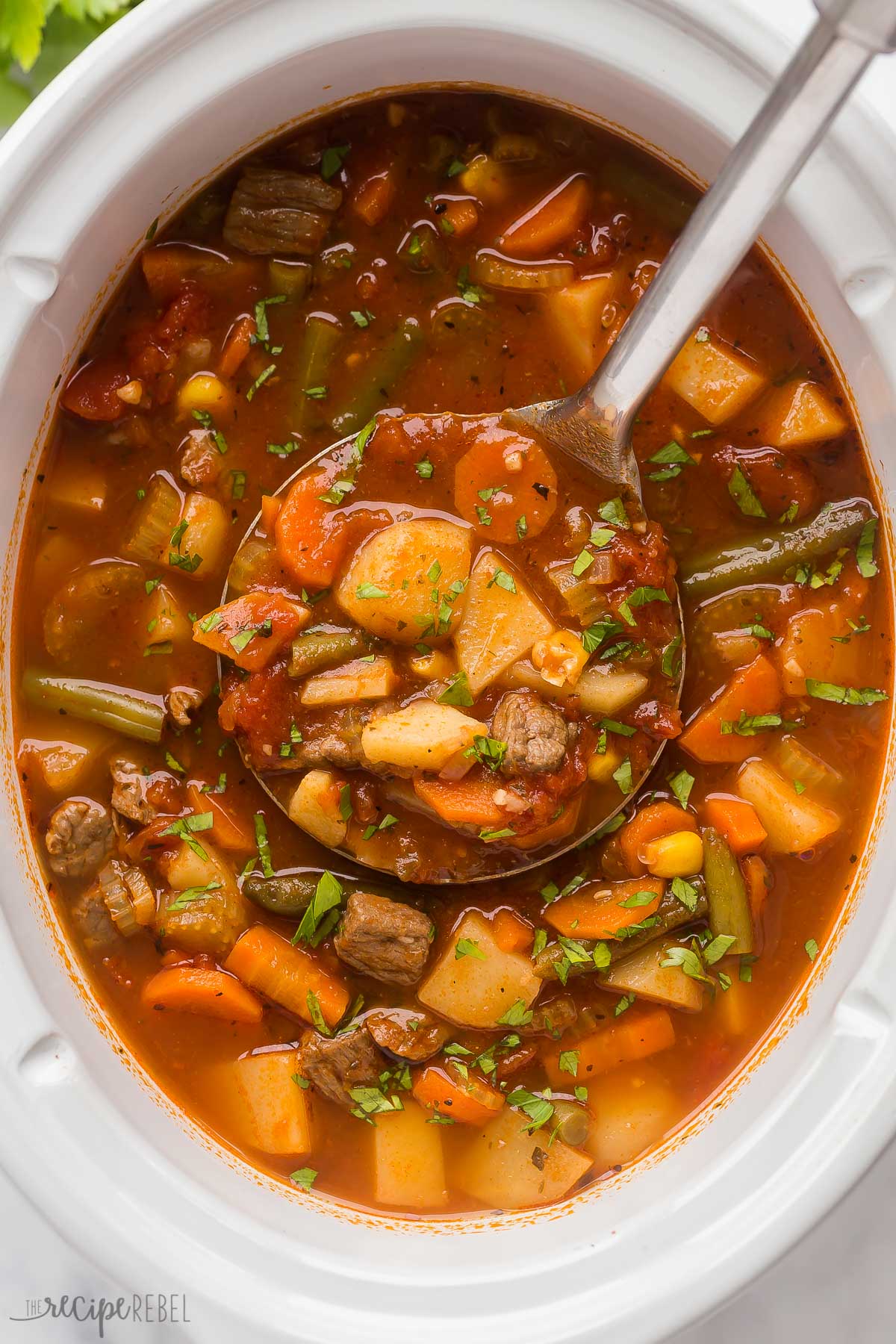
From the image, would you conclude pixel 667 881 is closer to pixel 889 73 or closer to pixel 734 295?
pixel 734 295

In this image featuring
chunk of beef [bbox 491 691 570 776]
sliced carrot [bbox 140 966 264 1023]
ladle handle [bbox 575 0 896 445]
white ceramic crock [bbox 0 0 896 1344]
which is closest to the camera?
ladle handle [bbox 575 0 896 445]

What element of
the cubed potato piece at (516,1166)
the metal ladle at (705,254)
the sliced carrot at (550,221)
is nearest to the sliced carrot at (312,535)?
the metal ladle at (705,254)

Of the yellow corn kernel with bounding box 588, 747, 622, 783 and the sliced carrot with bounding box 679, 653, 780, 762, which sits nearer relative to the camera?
the yellow corn kernel with bounding box 588, 747, 622, 783

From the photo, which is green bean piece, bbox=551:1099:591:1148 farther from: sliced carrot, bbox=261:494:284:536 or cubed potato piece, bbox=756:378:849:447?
cubed potato piece, bbox=756:378:849:447

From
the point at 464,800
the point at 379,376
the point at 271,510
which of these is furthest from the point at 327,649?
the point at 379,376

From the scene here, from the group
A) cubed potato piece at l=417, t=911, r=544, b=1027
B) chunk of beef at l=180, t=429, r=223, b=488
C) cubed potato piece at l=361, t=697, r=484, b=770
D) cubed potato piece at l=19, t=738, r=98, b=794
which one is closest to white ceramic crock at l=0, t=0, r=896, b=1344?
cubed potato piece at l=19, t=738, r=98, b=794

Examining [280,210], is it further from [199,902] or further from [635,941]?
[635,941]
